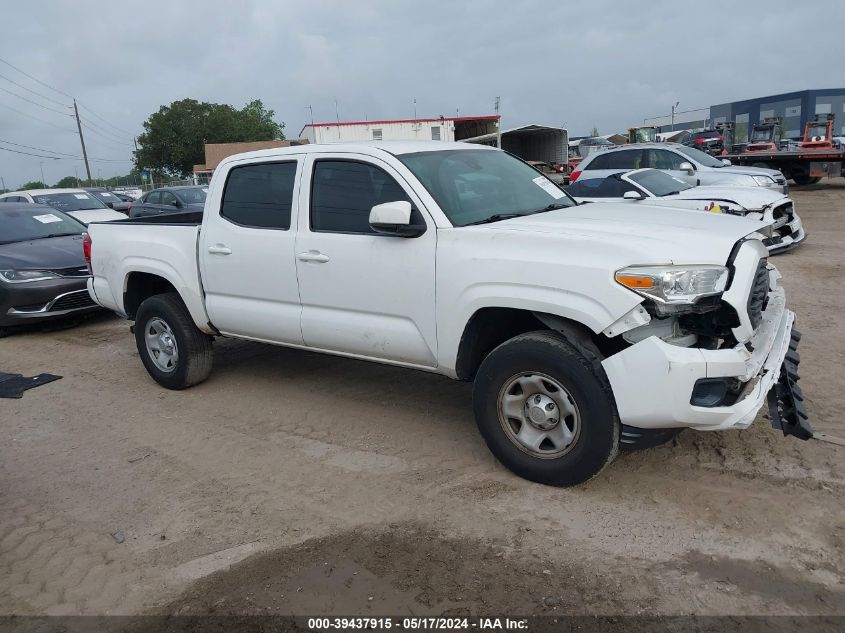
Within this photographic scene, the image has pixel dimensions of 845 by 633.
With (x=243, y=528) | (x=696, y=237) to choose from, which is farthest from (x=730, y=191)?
(x=243, y=528)

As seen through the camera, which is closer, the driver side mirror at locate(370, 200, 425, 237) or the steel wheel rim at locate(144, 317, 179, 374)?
the driver side mirror at locate(370, 200, 425, 237)

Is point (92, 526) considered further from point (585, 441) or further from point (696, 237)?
point (696, 237)

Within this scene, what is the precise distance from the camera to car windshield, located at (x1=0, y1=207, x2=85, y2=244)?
921cm

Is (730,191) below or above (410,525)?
above

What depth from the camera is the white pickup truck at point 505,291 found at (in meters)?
3.35

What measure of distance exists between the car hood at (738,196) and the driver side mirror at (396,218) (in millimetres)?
7110

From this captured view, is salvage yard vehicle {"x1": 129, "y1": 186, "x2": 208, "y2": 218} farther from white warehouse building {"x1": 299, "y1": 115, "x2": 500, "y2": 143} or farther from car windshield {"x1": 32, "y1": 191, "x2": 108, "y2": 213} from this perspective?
white warehouse building {"x1": 299, "y1": 115, "x2": 500, "y2": 143}

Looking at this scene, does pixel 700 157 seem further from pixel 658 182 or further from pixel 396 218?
pixel 396 218

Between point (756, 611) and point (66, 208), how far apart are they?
14274 millimetres

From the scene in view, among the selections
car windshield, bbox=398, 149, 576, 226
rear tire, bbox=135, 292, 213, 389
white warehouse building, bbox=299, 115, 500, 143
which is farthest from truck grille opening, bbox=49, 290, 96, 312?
white warehouse building, bbox=299, 115, 500, 143

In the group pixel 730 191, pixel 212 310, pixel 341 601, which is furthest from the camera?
pixel 730 191

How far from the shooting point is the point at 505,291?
12.2 ft

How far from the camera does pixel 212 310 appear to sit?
538cm

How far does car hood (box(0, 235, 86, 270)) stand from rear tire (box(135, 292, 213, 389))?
3.22 metres
